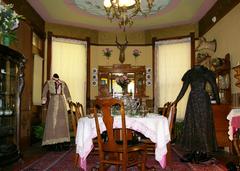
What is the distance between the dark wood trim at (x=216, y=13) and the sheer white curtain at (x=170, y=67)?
0.62 metres

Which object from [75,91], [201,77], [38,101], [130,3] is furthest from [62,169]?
[75,91]

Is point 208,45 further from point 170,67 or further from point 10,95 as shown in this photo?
point 10,95

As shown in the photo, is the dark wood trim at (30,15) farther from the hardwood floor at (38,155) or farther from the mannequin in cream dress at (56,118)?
the hardwood floor at (38,155)

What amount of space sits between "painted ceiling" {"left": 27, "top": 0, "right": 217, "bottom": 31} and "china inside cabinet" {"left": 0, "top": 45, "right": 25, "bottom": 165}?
3085 millimetres

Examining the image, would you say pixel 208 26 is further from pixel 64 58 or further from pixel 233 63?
pixel 64 58

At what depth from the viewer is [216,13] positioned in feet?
22.5

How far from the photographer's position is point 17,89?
13.4ft

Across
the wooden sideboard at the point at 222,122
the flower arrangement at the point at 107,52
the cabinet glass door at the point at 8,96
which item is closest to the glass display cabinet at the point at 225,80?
the wooden sideboard at the point at 222,122

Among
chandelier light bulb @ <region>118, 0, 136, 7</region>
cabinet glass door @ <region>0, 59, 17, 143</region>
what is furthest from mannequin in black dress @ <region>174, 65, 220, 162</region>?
cabinet glass door @ <region>0, 59, 17, 143</region>

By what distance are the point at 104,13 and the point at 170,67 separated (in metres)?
2.48

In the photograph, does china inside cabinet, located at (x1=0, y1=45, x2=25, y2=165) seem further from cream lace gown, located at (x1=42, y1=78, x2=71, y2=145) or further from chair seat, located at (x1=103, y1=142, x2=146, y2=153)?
cream lace gown, located at (x1=42, y1=78, x2=71, y2=145)

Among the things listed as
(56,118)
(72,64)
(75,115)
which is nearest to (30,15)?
(72,64)

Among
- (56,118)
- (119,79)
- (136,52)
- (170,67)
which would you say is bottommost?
Result: (56,118)

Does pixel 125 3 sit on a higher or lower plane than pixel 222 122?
higher
